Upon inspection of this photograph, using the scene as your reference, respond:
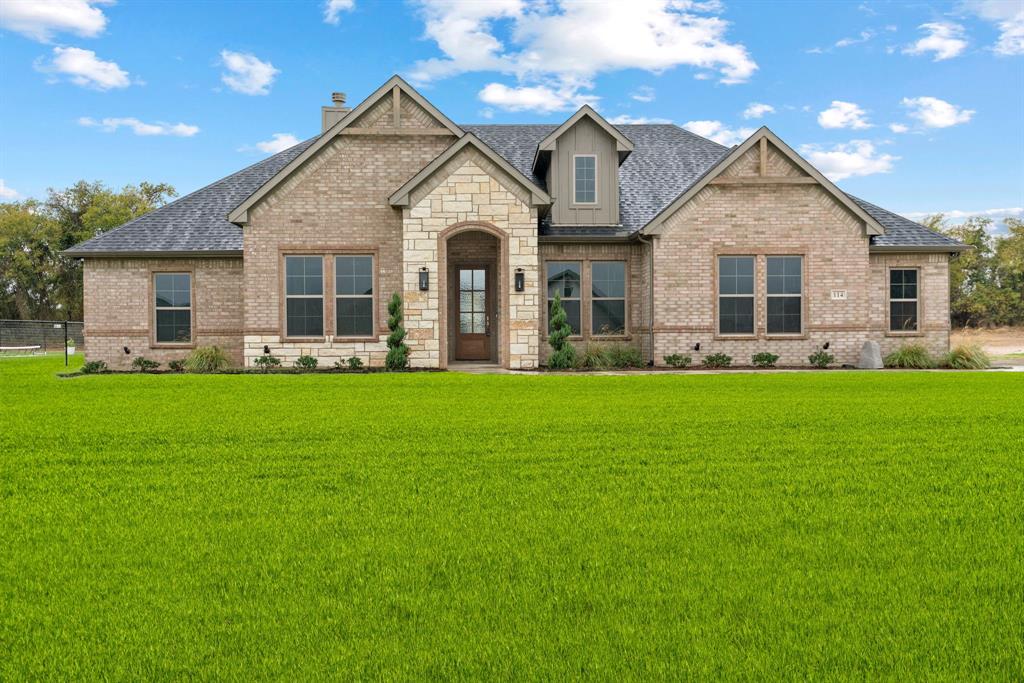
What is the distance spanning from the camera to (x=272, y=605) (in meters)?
3.75

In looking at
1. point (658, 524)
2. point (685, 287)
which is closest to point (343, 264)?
point (685, 287)

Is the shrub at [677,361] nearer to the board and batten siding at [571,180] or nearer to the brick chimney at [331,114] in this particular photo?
the board and batten siding at [571,180]

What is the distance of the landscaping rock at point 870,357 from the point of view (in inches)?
803

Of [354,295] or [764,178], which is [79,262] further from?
[764,178]

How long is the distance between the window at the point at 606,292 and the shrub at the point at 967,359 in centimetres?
872

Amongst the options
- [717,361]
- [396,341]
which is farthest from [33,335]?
[717,361]

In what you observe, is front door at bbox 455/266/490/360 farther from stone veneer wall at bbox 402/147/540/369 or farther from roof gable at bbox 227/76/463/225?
roof gable at bbox 227/76/463/225

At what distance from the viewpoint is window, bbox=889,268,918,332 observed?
2200 cm

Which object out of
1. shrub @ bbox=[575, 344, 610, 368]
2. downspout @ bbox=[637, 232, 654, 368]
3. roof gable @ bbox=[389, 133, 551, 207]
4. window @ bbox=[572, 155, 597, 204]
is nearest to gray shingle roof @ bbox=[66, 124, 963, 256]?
downspout @ bbox=[637, 232, 654, 368]

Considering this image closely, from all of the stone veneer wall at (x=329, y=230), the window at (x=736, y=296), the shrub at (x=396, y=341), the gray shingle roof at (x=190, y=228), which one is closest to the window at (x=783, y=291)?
the window at (x=736, y=296)

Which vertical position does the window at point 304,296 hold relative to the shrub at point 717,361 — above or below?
above

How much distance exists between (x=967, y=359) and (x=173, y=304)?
2142 cm

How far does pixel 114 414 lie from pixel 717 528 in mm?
9015

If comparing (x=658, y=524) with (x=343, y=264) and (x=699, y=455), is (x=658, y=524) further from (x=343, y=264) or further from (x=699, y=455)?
(x=343, y=264)
